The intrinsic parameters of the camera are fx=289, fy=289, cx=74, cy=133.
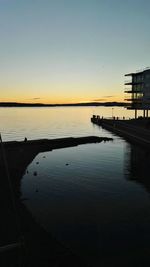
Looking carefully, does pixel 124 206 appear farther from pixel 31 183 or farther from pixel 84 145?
pixel 84 145

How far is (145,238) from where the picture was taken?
1748cm

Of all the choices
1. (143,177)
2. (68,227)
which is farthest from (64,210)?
(143,177)

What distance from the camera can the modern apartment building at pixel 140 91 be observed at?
9019 cm

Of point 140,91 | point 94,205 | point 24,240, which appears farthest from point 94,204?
point 140,91

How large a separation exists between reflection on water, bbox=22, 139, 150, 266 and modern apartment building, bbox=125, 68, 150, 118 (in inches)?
1971

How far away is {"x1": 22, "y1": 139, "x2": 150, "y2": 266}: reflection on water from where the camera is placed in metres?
16.5

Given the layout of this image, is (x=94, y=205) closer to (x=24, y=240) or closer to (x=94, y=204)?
(x=94, y=204)

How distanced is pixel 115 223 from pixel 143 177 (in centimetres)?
1598

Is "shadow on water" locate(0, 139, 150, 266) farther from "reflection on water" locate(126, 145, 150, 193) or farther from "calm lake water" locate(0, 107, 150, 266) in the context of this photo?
"reflection on water" locate(126, 145, 150, 193)

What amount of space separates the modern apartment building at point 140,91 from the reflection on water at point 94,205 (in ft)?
164

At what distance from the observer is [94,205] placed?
23.5 m

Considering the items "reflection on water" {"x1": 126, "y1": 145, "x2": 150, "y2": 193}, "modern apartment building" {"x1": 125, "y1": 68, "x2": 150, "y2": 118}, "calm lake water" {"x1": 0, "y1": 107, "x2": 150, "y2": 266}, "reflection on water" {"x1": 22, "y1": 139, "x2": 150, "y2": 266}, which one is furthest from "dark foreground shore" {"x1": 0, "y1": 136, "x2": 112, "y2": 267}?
"modern apartment building" {"x1": 125, "y1": 68, "x2": 150, "y2": 118}

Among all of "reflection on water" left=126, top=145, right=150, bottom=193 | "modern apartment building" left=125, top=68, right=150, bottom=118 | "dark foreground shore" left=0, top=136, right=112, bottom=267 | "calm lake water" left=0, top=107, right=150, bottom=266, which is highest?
"modern apartment building" left=125, top=68, right=150, bottom=118

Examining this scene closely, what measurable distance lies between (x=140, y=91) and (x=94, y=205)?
78795mm
